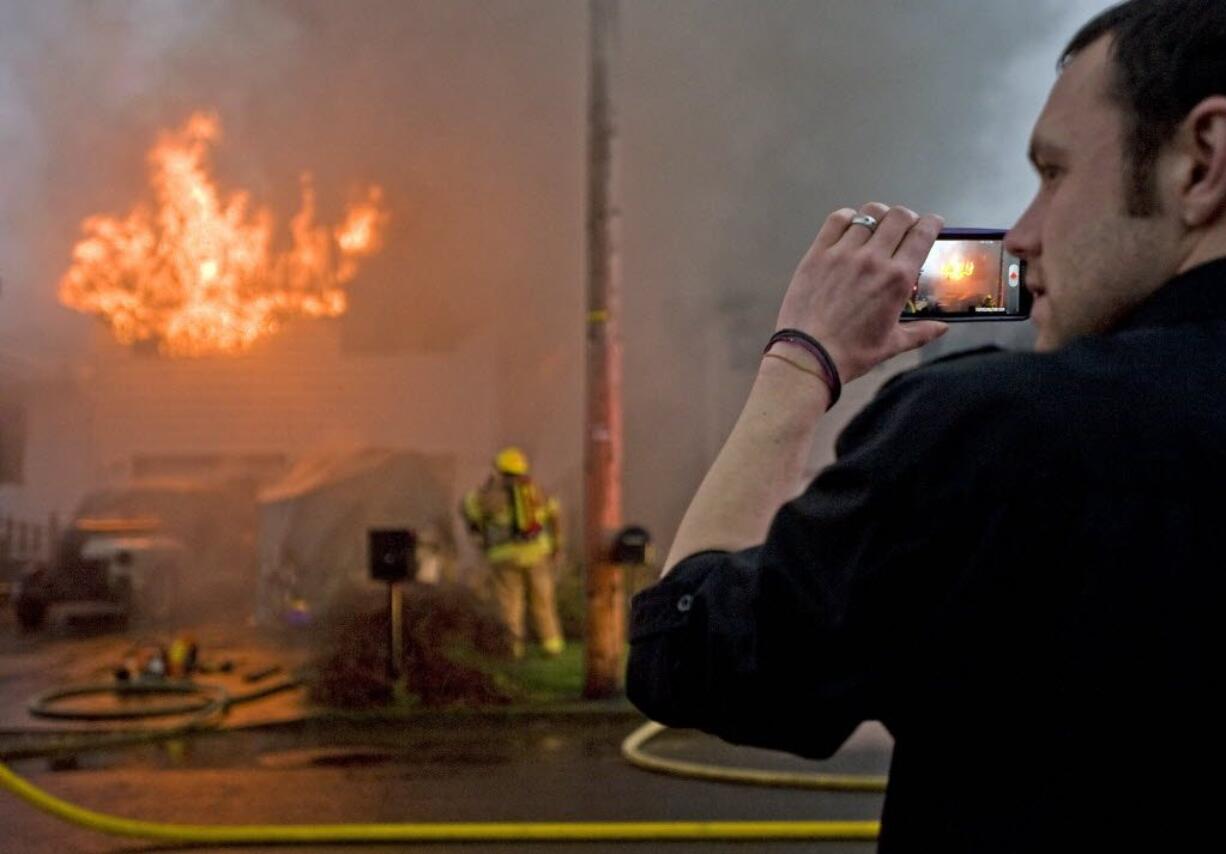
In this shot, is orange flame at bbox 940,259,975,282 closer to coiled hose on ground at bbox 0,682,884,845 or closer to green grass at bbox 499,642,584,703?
coiled hose on ground at bbox 0,682,884,845

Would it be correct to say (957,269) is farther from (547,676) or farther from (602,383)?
(547,676)

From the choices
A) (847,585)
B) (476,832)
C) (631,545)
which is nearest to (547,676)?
(631,545)

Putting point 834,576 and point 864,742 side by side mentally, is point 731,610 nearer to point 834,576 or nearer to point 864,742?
point 834,576

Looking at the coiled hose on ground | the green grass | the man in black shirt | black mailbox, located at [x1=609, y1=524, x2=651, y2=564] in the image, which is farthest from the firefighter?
the man in black shirt

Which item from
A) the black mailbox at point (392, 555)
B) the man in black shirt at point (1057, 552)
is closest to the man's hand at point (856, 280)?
the man in black shirt at point (1057, 552)

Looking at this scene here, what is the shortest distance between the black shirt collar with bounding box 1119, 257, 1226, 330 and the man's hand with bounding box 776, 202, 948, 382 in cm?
23

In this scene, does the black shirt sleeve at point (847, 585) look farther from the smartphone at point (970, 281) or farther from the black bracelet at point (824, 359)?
the smartphone at point (970, 281)

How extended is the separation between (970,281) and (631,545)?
20.4 ft

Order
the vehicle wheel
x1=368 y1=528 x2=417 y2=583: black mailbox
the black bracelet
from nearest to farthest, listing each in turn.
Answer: the black bracelet → x1=368 y1=528 x2=417 y2=583: black mailbox → the vehicle wheel

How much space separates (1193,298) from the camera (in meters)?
0.82

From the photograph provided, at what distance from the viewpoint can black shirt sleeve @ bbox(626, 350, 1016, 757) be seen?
0.78 meters

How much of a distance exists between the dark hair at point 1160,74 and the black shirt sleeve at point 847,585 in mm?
204

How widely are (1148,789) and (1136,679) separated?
7 cm

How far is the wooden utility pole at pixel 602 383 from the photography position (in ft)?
23.5
